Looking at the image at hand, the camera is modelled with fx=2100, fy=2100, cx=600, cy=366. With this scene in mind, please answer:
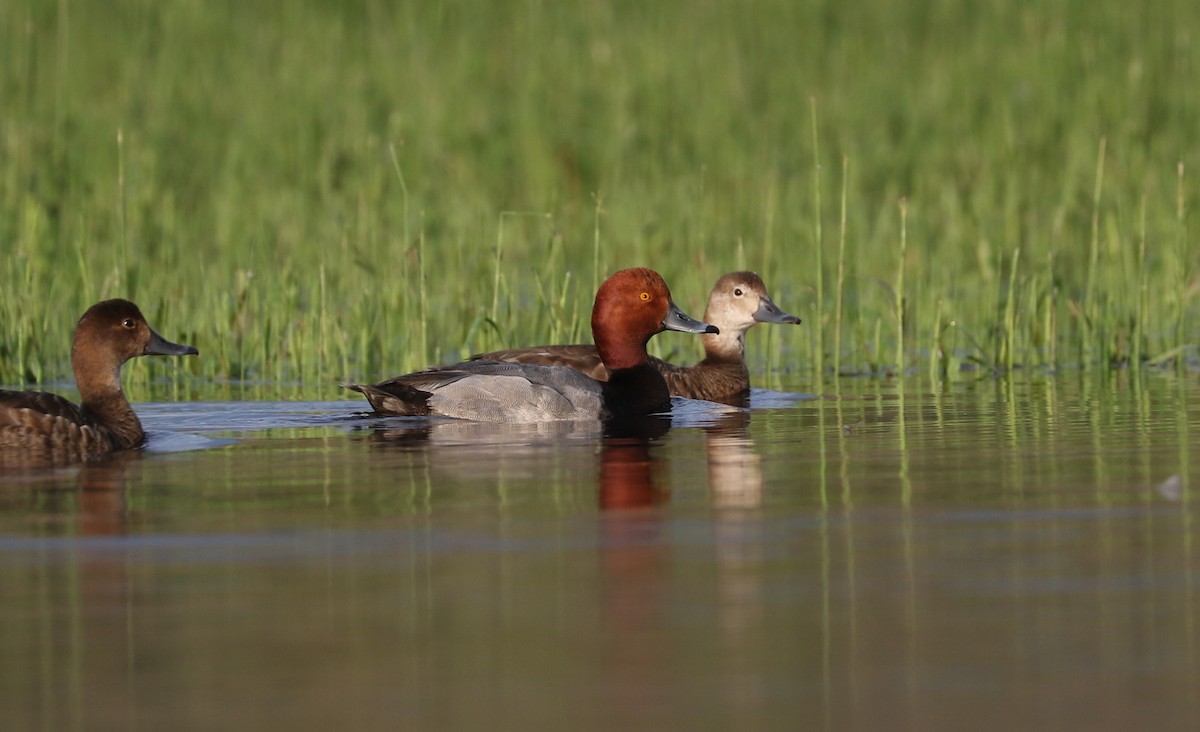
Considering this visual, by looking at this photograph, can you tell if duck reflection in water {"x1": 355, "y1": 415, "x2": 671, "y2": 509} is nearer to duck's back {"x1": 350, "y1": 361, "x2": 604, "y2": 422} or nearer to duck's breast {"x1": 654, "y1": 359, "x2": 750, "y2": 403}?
duck's back {"x1": 350, "y1": 361, "x2": 604, "y2": 422}

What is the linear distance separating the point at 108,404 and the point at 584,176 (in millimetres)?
8469

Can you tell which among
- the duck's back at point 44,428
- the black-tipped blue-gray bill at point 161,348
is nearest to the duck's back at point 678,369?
the black-tipped blue-gray bill at point 161,348

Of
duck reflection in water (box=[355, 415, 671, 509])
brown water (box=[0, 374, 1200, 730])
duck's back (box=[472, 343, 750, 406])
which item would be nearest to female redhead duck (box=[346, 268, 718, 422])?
duck reflection in water (box=[355, 415, 671, 509])

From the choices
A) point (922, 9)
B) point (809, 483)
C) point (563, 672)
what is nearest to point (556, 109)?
point (922, 9)

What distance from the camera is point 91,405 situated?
10.0m

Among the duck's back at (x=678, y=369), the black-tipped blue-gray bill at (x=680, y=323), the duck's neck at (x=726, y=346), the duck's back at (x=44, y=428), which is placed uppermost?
the black-tipped blue-gray bill at (x=680, y=323)

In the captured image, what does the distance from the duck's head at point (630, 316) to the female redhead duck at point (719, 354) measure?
12 centimetres

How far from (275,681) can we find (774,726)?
3.78ft

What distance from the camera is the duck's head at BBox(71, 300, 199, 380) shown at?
400 inches

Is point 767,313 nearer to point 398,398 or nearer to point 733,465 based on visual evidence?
point 398,398

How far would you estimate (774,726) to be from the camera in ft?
13.9

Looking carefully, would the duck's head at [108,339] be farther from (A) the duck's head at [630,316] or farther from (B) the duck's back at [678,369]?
(A) the duck's head at [630,316]

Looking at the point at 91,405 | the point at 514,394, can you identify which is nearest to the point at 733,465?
the point at 514,394

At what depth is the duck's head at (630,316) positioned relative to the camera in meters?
12.0
